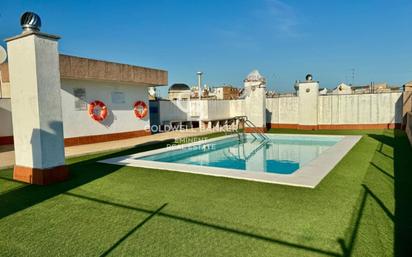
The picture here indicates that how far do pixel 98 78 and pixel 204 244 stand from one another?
10371 mm

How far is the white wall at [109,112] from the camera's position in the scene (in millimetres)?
11406

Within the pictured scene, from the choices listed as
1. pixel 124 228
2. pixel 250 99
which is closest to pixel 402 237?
pixel 124 228

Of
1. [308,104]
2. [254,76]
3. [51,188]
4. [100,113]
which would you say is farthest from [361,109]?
[51,188]

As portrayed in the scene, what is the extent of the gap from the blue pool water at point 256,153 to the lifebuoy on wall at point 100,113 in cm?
447

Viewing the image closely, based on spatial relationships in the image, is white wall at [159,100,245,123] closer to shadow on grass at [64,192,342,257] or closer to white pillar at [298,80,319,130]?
white pillar at [298,80,319,130]

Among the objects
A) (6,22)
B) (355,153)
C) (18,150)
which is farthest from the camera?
(355,153)

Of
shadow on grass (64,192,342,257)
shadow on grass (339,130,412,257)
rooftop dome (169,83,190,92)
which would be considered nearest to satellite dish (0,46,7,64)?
shadow on grass (64,192,342,257)

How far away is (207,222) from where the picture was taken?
3.75 meters

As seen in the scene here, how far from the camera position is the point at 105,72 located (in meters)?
12.2

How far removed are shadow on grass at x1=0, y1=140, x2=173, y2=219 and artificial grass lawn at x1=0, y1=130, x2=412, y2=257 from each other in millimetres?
→ 21

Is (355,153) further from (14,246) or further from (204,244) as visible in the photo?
(14,246)

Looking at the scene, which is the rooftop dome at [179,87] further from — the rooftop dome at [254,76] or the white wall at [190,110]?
the white wall at [190,110]

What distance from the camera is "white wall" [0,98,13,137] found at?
11.8 meters

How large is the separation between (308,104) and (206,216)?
14533mm
